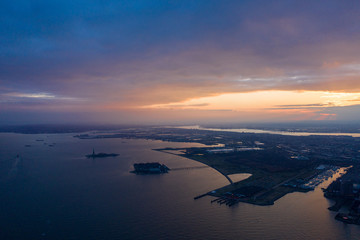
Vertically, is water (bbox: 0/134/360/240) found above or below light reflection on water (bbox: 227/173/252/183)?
below

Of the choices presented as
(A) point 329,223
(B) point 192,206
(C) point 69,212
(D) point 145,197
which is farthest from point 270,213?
(C) point 69,212

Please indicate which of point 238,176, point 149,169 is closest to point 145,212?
point 149,169

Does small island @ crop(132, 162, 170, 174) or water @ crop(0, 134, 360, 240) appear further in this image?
small island @ crop(132, 162, 170, 174)

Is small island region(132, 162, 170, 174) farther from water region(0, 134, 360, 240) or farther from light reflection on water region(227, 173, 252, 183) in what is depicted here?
light reflection on water region(227, 173, 252, 183)

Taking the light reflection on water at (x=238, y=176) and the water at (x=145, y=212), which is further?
the light reflection on water at (x=238, y=176)

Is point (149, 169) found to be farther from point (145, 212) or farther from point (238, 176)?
point (145, 212)

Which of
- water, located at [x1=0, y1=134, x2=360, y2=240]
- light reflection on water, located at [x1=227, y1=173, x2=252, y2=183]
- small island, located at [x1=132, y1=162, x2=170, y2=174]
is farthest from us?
small island, located at [x1=132, y1=162, x2=170, y2=174]

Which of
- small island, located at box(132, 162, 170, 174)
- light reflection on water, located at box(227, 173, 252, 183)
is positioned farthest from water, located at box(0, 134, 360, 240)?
small island, located at box(132, 162, 170, 174)

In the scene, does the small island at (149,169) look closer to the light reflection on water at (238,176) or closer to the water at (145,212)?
the water at (145,212)

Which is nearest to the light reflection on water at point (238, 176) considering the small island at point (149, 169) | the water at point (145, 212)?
the water at point (145, 212)

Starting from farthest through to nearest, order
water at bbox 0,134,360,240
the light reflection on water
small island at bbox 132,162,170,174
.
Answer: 1. small island at bbox 132,162,170,174
2. the light reflection on water
3. water at bbox 0,134,360,240
